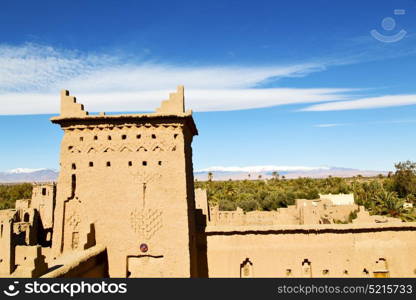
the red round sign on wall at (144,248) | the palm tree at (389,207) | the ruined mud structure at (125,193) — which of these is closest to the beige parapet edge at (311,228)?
the ruined mud structure at (125,193)

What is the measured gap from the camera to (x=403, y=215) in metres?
27.1

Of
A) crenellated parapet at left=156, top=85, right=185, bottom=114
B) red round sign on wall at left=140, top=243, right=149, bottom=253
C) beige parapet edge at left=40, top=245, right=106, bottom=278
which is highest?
crenellated parapet at left=156, top=85, right=185, bottom=114

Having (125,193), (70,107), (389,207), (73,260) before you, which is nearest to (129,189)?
(125,193)

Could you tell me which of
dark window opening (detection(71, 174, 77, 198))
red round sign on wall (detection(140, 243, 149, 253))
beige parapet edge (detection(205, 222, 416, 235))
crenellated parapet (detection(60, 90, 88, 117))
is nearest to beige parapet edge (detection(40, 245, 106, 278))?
red round sign on wall (detection(140, 243, 149, 253))

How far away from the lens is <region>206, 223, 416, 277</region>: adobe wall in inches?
483

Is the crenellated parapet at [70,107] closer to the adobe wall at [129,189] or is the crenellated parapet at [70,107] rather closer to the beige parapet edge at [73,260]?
the adobe wall at [129,189]

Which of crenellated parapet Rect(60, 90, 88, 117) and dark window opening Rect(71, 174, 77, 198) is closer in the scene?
dark window opening Rect(71, 174, 77, 198)

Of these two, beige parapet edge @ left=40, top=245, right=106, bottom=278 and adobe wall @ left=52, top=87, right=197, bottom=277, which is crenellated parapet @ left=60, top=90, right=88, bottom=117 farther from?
beige parapet edge @ left=40, top=245, right=106, bottom=278

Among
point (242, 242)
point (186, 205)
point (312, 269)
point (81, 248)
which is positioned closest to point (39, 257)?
point (81, 248)

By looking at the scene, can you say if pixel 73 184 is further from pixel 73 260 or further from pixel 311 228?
pixel 311 228

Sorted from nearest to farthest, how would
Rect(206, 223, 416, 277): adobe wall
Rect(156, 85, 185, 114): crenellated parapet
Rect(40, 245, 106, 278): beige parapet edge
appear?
Rect(40, 245, 106, 278): beige parapet edge
Rect(156, 85, 185, 114): crenellated parapet
Rect(206, 223, 416, 277): adobe wall

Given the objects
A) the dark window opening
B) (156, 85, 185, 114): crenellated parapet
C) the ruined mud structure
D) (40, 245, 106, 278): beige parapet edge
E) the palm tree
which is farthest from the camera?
the palm tree

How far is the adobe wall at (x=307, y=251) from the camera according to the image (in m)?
12.3

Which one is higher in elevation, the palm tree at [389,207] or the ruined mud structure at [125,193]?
the ruined mud structure at [125,193]
